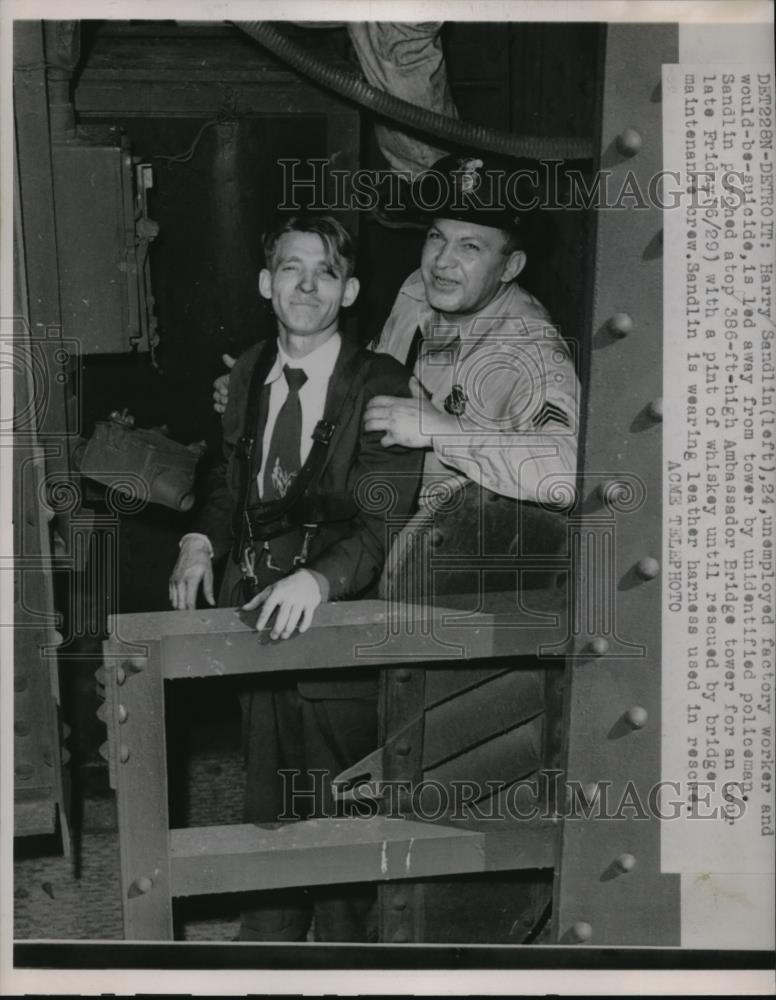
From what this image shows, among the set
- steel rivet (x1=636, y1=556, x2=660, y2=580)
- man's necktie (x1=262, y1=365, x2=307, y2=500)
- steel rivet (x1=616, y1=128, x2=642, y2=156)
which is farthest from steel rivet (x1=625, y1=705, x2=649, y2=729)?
steel rivet (x1=616, y1=128, x2=642, y2=156)

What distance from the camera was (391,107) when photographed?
3.82 meters

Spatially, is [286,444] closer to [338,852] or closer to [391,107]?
[391,107]

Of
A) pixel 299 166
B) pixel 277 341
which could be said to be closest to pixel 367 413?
pixel 277 341

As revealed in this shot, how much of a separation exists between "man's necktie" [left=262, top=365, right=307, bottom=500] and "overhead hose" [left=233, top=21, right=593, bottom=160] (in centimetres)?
49

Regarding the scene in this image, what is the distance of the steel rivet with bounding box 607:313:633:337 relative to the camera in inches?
145

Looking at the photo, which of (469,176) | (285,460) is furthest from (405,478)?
(469,176)

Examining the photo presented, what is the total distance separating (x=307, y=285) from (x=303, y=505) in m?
0.39

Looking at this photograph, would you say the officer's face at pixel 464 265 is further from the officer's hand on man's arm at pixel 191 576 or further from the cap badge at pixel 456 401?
the officer's hand on man's arm at pixel 191 576

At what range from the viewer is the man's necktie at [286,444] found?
12.7ft

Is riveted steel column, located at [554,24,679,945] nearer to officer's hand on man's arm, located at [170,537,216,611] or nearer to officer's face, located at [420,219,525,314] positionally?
officer's face, located at [420,219,525,314]

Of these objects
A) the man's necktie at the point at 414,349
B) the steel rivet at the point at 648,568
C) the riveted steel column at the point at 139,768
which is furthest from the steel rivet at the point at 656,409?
the riveted steel column at the point at 139,768

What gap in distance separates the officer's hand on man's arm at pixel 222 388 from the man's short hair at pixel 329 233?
9.5 inches

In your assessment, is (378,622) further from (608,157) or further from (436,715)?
(608,157)

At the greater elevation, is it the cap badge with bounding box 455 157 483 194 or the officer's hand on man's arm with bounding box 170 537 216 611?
the cap badge with bounding box 455 157 483 194
